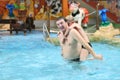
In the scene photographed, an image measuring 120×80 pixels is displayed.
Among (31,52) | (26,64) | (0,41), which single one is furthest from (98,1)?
(26,64)

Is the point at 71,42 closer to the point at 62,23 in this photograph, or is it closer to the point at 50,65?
the point at 62,23

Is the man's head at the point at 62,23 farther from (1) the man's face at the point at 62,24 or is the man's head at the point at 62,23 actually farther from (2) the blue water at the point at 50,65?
(2) the blue water at the point at 50,65

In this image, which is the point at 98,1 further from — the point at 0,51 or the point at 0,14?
the point at 0,51

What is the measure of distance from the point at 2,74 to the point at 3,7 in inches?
577

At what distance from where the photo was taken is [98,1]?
22.6 metres

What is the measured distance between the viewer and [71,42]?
26.9 ft

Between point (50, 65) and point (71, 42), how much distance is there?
5.27 feet

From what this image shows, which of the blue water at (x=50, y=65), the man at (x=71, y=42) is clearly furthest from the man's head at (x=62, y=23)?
the blue water at (x=50, y=65)

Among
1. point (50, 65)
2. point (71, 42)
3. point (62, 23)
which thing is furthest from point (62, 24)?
point (50, 65)

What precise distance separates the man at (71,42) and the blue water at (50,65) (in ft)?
0.92

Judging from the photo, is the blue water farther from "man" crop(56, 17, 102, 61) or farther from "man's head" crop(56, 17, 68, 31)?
"man's head" crop(56, 17, 68, 31)

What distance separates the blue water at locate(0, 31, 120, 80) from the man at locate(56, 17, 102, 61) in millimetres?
279

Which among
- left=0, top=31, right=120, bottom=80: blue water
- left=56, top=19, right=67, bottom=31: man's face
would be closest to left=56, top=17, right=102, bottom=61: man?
left=56, top=19, right=67, bottom=31: man's face

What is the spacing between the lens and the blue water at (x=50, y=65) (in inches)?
317
